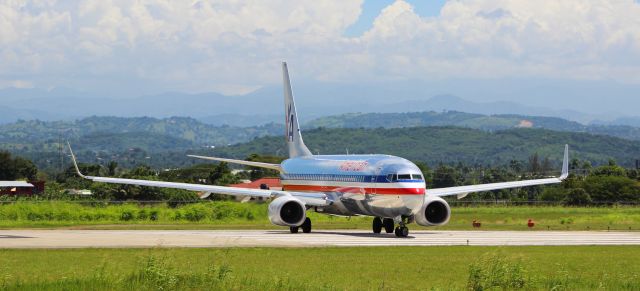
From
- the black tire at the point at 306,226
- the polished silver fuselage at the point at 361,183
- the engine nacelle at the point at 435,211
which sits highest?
the polished silver fuselage at the point at 361,183

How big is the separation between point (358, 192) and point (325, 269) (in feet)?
74.1

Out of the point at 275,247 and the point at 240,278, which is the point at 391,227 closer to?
the point at 275,247

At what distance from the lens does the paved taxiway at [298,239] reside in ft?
145

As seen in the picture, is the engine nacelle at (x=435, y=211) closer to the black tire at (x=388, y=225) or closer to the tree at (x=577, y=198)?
the black tire at (x=388, y=225)

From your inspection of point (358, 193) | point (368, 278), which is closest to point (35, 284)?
point (368, 278)

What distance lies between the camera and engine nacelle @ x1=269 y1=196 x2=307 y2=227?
56.2m

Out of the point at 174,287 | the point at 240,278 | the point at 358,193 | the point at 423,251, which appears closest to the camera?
the point at 174,287

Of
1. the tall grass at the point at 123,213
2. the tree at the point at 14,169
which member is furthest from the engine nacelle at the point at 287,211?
the tree at the point at 14,169

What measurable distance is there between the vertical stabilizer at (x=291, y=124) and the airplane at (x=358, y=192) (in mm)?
3280

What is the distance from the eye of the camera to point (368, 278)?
30641 mm

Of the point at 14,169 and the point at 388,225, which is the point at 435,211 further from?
the point at 14,169

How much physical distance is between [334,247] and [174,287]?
58.8 feet

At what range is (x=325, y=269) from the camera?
109ft

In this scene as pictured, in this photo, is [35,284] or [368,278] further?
[368,278]
